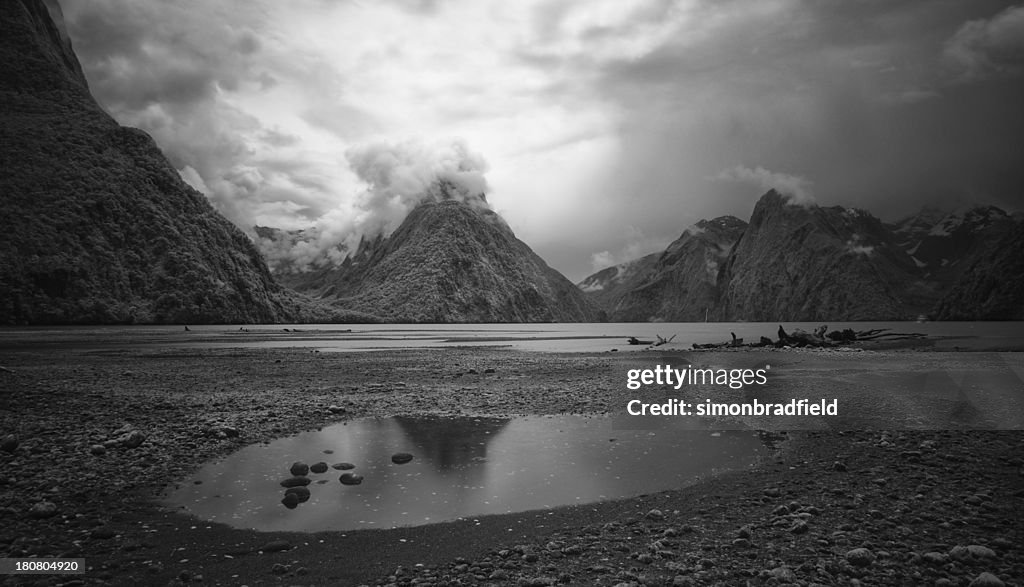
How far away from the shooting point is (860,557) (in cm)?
679

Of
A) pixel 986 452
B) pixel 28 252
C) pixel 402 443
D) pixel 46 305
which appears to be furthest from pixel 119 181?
pixel 986 452

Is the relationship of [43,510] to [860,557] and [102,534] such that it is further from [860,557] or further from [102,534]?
[860,557]

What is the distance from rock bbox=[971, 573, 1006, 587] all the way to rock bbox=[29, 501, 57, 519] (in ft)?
43.2

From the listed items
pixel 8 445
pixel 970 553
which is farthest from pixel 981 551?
pixel 8 445

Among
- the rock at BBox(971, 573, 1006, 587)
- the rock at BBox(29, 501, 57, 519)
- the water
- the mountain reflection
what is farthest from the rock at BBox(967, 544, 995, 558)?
the water

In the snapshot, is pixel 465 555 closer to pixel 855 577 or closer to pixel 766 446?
pixel 855 577

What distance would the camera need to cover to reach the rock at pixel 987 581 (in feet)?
19.7

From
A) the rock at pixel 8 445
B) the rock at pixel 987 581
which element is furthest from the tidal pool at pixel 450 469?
the rock at pixel 987 581

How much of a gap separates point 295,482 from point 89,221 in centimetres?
17619

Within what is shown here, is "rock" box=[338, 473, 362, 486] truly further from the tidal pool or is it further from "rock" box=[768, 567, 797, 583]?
"rock" box=[768, 567, 797, 583]

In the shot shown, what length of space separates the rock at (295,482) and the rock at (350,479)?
67 centimetres

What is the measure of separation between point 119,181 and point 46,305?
5299cm

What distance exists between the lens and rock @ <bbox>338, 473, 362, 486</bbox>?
11.0 m

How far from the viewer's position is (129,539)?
797cm
